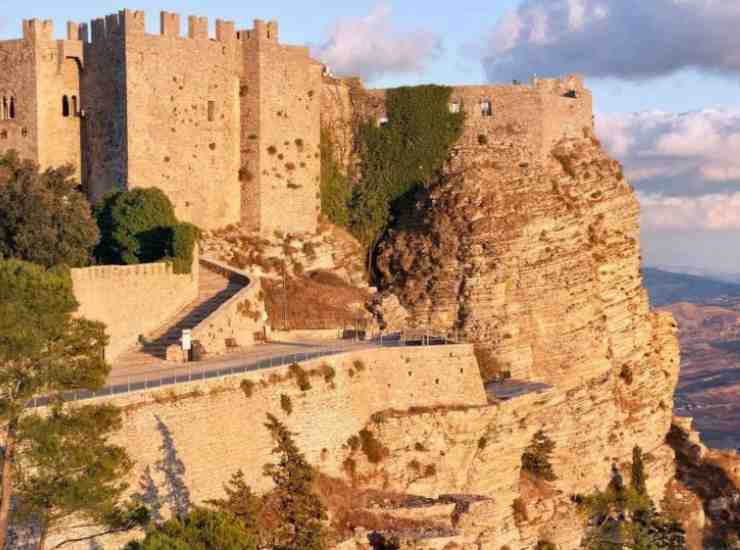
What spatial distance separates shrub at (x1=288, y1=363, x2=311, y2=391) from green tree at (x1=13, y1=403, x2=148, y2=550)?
37.0ft

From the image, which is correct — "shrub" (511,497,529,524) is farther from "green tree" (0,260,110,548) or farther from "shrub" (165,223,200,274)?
"green tree" (0,260,110,548)

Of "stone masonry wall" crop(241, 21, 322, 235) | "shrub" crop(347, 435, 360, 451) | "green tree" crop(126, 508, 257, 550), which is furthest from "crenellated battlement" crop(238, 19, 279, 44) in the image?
"green tree" crop(126, 508, 257, 550)

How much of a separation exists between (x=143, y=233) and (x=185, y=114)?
5.62 meters

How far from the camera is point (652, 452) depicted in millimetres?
60531

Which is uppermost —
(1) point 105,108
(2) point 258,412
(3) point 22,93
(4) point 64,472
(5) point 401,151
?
(3) point 22,93

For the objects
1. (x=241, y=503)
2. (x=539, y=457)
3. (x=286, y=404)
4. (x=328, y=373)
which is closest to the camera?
(x=241, y=503)

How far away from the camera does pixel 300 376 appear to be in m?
43.5

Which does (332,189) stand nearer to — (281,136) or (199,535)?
(281,136)

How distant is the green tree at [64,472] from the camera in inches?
1212

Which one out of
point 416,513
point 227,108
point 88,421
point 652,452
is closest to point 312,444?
point 416,513

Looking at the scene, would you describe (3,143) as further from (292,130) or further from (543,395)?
(543,395)

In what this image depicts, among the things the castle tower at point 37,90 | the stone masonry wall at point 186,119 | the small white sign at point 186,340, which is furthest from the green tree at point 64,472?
the castle tower at point 37,90

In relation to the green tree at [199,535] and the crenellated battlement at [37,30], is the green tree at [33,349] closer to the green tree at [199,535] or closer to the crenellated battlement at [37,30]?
the green tree at [199,535]

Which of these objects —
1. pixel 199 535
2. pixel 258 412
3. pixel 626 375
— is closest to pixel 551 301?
pixel 626 375
